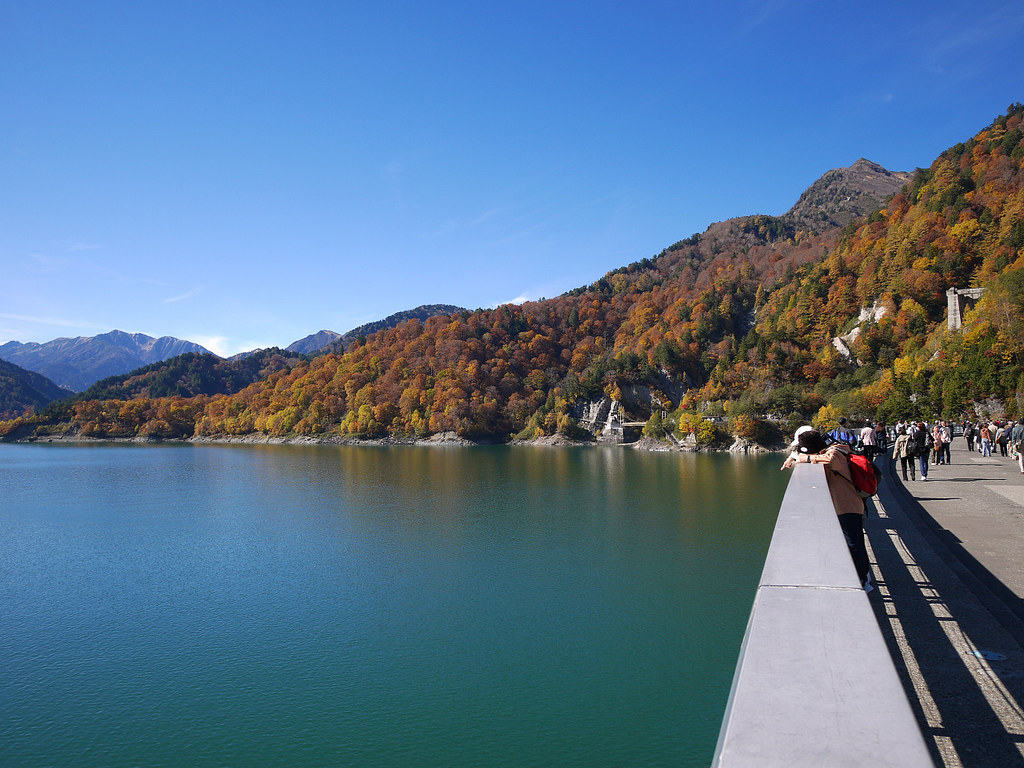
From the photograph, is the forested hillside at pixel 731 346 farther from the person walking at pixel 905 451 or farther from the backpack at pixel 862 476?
the backpack at pixel 862 476

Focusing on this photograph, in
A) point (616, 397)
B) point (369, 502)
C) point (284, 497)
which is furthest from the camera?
point (616, 397)

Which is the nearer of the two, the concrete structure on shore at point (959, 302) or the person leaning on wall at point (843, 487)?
the person leaning on wall at point (843, 487)

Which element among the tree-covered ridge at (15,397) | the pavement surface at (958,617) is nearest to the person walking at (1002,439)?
the pavement surface at (958,617)

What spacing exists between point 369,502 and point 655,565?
1966 centimetres

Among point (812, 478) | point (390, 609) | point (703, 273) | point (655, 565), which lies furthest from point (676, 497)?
point (703, 273)

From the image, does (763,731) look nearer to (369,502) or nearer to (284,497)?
(369,502)

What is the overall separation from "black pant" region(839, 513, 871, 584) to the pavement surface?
342mm

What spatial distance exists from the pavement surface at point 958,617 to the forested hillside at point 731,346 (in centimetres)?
4048

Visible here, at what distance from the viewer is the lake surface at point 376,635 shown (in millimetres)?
9523

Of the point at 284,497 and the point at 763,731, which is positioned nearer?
the point at 763,731

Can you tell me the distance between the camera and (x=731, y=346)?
10144 cm

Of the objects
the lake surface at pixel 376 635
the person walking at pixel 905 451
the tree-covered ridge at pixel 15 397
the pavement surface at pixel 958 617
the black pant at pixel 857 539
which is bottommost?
the lake surface at pixel 376 635

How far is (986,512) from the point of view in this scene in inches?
442

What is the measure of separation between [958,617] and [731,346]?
101 metres
